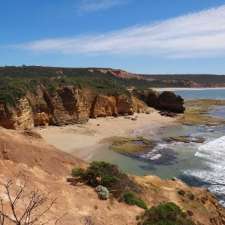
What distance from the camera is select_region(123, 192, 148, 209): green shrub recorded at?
19.1 m

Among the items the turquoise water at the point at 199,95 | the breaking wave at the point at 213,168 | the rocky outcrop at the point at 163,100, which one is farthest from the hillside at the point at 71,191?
the turquoise water at the point at 199,95

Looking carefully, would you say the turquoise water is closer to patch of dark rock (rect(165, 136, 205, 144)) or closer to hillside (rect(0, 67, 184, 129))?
hillside (rect(0, 67, 184, 129))

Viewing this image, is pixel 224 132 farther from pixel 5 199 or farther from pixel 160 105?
pixel 5 199

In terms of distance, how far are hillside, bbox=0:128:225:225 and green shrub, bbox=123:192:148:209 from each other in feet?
0.92

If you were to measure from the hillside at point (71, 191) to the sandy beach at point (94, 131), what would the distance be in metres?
15.1

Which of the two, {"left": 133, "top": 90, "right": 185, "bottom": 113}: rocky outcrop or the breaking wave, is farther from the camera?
{"left": 133, "top": 90, "right": 185, "bottom": 113}: rocky outcrop

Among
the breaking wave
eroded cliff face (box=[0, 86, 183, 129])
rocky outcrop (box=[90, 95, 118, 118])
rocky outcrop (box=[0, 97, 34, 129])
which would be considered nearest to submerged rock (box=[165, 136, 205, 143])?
the breaking wave

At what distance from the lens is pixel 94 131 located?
A: 2024 inches

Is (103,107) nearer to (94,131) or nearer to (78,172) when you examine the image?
(94,131)

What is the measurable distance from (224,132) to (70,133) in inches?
813

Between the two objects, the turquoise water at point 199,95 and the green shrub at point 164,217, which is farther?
the turquoise water at point 199,95

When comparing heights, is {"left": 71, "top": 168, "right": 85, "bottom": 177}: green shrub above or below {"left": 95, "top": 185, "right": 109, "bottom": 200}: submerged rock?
above

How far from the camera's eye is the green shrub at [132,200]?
1909 centimetres

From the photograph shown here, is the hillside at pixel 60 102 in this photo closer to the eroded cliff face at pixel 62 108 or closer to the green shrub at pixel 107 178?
the eroded cliff face at pixel 62 108
